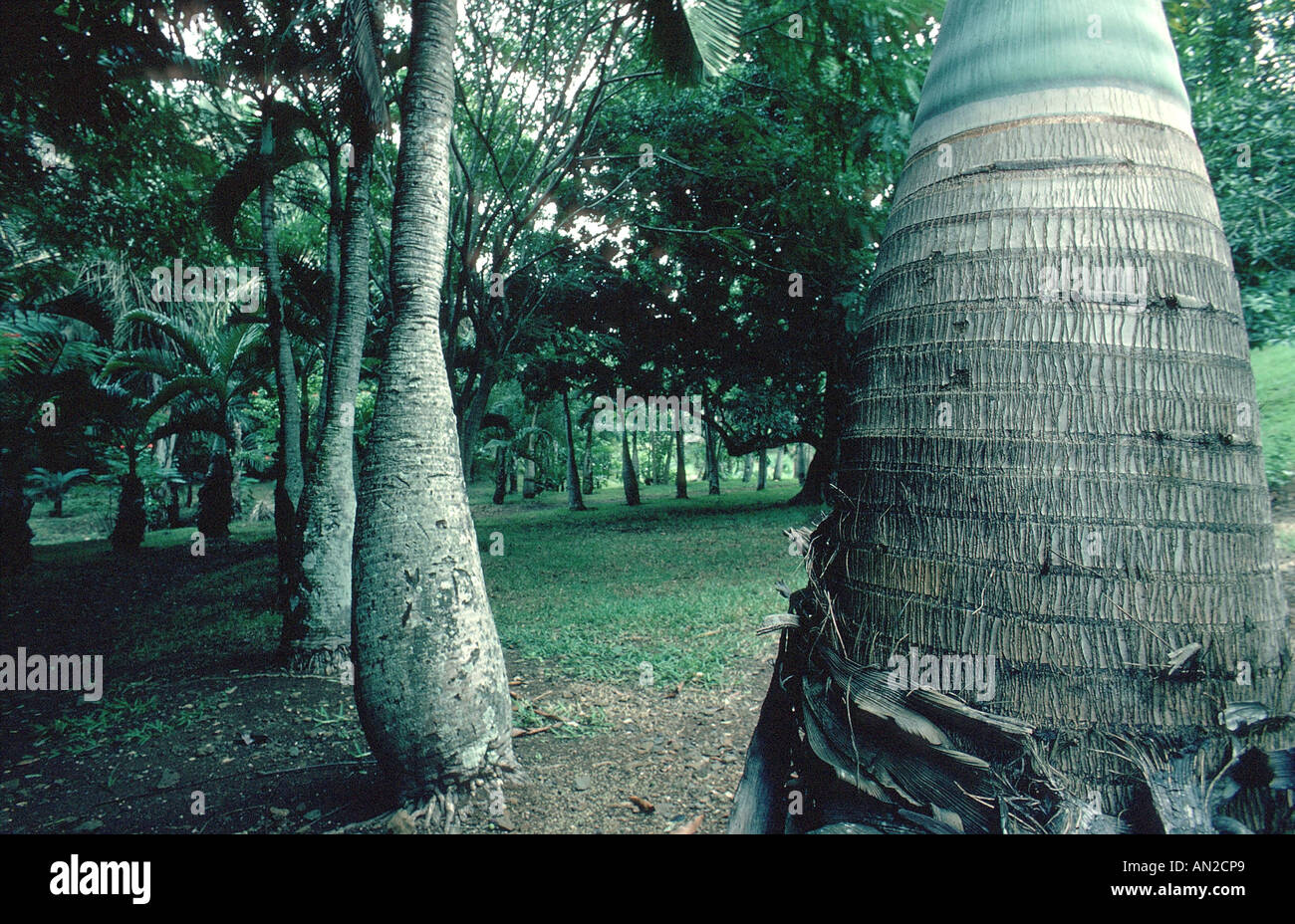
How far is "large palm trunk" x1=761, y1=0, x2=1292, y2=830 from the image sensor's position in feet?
5.41

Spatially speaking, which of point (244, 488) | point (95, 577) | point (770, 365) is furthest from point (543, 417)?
point (95, 577)

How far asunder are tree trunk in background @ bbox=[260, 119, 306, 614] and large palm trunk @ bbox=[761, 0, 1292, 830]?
260 inches

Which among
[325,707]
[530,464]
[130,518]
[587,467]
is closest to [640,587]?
[325,707]

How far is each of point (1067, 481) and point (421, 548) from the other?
301 cm

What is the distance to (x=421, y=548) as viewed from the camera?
A: 11.9 ft

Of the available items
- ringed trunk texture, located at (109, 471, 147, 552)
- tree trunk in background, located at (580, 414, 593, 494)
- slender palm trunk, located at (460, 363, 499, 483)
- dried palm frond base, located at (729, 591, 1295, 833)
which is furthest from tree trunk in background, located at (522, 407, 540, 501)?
dried palm frond base, located at (729, 591, 1295, 833)

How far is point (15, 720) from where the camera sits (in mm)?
5480

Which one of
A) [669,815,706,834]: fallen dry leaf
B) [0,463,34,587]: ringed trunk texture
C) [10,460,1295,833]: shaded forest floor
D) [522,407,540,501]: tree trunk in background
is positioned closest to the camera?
[669,815,706,834]: fallen dry leaf

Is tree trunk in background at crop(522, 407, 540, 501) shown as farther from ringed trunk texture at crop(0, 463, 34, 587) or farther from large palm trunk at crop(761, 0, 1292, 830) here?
large palm trunk at crop(761, 0, 1292, 830)

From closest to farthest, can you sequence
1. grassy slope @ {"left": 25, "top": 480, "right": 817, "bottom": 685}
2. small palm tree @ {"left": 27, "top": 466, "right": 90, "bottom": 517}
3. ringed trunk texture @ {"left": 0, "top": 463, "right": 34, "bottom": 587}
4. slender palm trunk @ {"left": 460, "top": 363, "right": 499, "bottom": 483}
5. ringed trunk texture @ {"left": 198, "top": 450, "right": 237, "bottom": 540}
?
grassy slope @ {"left": 25, "top": 480, "right": 817, "bottom": 685}, ringed trunk texture @ {"left": 0, "top": 463, "right": 34, "bottom": 587}, slender palm trunk @ {"left": 460, "top": 363, "right": 499, "bottom": 483}, ringed trunk texture @ {"left": 198, "top": 450, "right": 237, "bottom": 540}, small palm tree @ {"left": 27, "top": 466, "right": 90, "bottom": 517}

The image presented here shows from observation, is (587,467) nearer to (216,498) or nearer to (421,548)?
(216,498)

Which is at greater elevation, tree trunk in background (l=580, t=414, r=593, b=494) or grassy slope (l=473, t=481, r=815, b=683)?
tree trunk in background (l=580, t=414, r=593, b=494)

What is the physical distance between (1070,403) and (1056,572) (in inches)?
16.9

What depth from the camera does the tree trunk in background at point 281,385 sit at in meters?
7.01
